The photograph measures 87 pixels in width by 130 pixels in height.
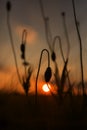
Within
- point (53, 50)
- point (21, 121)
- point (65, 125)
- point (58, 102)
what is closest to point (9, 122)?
point (21, 121)

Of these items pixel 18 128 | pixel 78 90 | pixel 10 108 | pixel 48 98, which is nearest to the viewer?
pixel 18 128

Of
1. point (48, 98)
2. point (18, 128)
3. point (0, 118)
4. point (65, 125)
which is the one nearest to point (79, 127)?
point (65, 125)

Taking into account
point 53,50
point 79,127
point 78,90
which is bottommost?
point 79,127

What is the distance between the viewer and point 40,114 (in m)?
1.72

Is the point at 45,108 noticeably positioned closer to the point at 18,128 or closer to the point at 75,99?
the point at 75,99

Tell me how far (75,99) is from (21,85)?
1.61 ft

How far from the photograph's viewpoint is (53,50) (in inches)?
89.2

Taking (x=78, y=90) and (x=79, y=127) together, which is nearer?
(x=79, y=127)

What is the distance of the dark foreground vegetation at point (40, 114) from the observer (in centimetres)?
146

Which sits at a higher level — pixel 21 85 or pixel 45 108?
pixel 21 85

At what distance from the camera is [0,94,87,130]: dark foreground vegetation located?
57.3 inches

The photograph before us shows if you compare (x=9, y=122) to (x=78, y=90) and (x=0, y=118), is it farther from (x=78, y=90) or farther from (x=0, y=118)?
(x=78, y=90)

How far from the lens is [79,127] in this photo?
4.68 feet

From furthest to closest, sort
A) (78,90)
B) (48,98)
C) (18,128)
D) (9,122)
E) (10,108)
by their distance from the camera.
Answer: (48,98)
(78,90)
(10,108)
(9,122)
(18,128)
